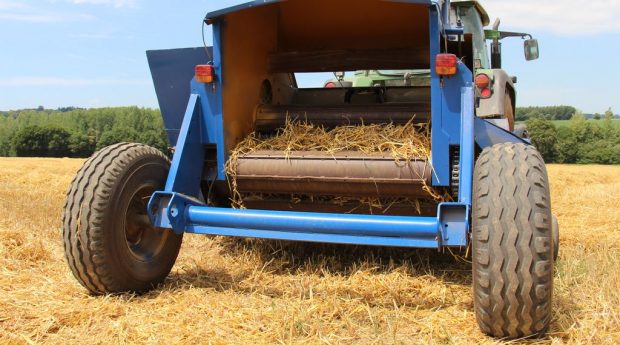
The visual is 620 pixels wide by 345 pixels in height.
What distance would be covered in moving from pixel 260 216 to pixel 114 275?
0.97 metres

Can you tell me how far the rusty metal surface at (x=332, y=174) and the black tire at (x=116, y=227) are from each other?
0.68 meters

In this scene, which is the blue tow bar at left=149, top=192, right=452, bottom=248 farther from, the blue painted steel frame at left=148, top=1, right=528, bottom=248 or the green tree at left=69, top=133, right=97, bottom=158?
the green tree at left=69, top=133, right=97, bottom=158

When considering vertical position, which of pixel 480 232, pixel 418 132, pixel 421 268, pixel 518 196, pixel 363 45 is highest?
pixel 363 45

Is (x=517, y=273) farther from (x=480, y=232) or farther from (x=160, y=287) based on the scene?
(x=160, y=287)

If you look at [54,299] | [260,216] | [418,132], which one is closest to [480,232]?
[260,216]

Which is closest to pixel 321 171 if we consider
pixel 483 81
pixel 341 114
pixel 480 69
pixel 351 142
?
pixel 351 142

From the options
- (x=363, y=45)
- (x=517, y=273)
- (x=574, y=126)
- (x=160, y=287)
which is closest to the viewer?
(x=517, y=273)

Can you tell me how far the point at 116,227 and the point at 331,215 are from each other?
1.32 m

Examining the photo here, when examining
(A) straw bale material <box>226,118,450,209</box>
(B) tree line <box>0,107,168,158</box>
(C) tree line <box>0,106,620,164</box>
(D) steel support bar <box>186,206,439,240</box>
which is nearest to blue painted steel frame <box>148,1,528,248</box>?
(D) steel support bar <box>186,206,439,240</box>

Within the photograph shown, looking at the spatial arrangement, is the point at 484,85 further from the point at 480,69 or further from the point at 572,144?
the point at 572,144

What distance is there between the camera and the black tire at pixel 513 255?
2709 millimetres

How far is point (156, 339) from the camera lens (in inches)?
113

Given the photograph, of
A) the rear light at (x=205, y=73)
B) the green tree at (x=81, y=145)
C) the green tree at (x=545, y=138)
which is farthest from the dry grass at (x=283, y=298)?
the green tree at (x=81, y=145)

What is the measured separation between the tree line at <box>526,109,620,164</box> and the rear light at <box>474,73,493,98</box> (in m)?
25.7
